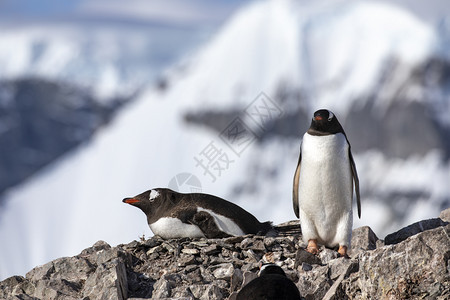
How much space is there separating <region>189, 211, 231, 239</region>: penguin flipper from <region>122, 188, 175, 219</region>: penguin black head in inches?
14.6

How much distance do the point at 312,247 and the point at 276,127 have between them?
89.4 metres

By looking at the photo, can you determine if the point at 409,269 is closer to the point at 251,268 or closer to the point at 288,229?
the point at 251,268

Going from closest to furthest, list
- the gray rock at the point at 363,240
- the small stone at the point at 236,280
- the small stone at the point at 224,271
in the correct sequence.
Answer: the small stone at the point at 236,280 < the small stone at the point at 224,271 < the gray rock at the point at 363,240

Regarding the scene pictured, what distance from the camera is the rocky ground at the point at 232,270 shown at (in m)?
5.05

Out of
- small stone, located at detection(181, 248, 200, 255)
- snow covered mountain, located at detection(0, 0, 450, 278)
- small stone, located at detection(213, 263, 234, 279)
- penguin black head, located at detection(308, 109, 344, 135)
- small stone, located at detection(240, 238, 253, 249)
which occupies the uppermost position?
snow covered mountain, located at detection(0, 0, 450, 278)

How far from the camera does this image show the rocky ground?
505 cm

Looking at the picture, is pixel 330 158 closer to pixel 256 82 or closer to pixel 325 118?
pixel 325 118

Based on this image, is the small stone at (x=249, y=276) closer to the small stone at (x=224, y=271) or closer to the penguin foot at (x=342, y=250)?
the small stone at (x=224, y=271)

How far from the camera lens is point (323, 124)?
6531 millimetres

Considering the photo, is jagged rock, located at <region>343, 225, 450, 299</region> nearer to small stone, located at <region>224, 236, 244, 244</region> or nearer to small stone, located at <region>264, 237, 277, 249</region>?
small stone, located at <region>264, 237, 277, 249</region>

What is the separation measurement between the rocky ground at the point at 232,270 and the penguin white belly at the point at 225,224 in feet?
1.01

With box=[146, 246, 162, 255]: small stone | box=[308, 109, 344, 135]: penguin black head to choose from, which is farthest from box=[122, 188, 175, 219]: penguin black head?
box=[308, 109, 344, 135]: penguin black head

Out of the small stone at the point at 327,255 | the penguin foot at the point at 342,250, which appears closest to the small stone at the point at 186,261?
the small stone at the point at 327,255

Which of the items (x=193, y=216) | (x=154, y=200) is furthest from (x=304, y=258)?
(x=154, y=200)
